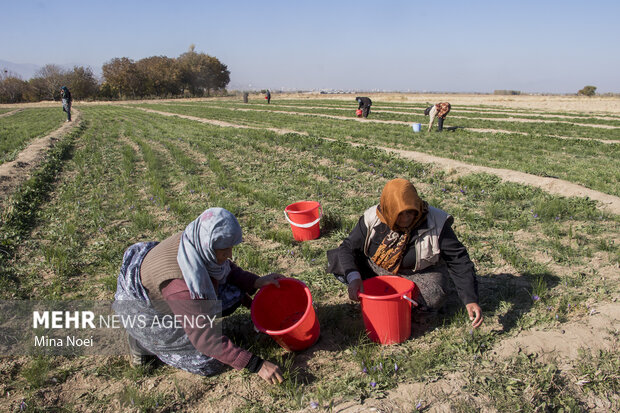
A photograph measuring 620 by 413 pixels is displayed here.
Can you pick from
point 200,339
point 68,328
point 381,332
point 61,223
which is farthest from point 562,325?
point 61,223

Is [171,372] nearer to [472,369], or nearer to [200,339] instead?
[200,339]

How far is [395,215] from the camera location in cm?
288

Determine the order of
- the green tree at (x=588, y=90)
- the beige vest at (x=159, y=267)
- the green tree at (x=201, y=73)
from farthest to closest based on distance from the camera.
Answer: the green tree at (x=201, y=73)
the green tree at (x=588, y=90)
the beige vest at (x=159, y=267)

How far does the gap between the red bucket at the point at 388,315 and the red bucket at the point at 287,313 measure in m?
0.41

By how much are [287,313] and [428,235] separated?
1.35m

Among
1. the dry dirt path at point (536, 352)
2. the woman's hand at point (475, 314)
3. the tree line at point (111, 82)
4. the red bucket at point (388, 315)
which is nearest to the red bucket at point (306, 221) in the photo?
the red bucket at point (388, 315)

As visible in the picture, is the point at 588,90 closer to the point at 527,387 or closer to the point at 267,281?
the point at 527,387

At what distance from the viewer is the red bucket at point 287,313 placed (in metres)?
2.86

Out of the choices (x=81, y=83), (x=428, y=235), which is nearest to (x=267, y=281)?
(x=428, y=235)

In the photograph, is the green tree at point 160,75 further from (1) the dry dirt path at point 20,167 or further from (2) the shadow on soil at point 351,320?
(2) the shadow on soil at point 351,320

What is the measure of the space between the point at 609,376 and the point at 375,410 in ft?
5.18

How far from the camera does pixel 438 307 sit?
3.29 metres

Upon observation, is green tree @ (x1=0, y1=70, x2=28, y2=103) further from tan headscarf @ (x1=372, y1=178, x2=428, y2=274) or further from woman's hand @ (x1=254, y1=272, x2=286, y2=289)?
tan headscarf @ (x1=372, y1=178, x2=428, y2=274)

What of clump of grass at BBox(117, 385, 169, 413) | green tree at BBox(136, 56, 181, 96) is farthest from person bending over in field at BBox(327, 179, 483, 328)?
green tree at BBox(136, 56, 181, 96)
